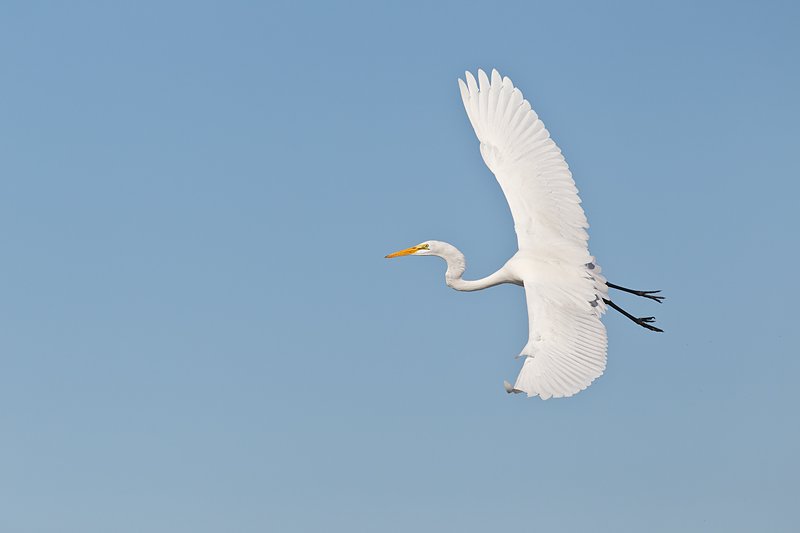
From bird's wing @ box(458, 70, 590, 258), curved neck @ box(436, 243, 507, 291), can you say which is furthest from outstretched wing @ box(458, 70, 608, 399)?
curved neck @ box(436, 243, 507, 291)

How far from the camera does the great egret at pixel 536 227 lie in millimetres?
23531

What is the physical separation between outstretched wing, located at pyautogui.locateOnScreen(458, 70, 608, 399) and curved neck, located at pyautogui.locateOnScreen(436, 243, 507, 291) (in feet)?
3.61

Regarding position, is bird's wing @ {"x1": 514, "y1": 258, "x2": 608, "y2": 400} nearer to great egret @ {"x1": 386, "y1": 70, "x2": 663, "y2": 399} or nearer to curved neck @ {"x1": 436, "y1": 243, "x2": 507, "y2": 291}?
great egret @ {"x1": 386, "y1": 70, "x2": 663, "y2": 399}

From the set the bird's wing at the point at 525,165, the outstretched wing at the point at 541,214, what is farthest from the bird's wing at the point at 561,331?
the bird's wing at the point at 525,165

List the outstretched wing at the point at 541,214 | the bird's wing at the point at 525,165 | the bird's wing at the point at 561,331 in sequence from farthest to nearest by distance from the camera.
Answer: the bird's wing at the point at 525,165
the outstretched wing at the point at 541,214
the bird's wing at the point at 561,331

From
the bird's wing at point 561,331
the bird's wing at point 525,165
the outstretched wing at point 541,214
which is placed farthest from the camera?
the bird's wing at point 525,165

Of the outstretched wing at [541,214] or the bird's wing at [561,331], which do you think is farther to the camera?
→ the outstretched wing at [541,214]

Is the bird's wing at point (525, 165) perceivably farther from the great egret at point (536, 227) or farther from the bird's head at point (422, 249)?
the bird's head at point (422, 249)

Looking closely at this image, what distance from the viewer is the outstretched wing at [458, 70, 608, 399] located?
76.7 ft

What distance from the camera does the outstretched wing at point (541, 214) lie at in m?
23.4

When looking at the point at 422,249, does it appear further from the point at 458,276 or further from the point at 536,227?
the point at 536,227

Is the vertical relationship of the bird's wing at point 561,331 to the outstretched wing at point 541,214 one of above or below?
below

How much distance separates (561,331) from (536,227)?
298 cm

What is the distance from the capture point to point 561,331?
2302cm
